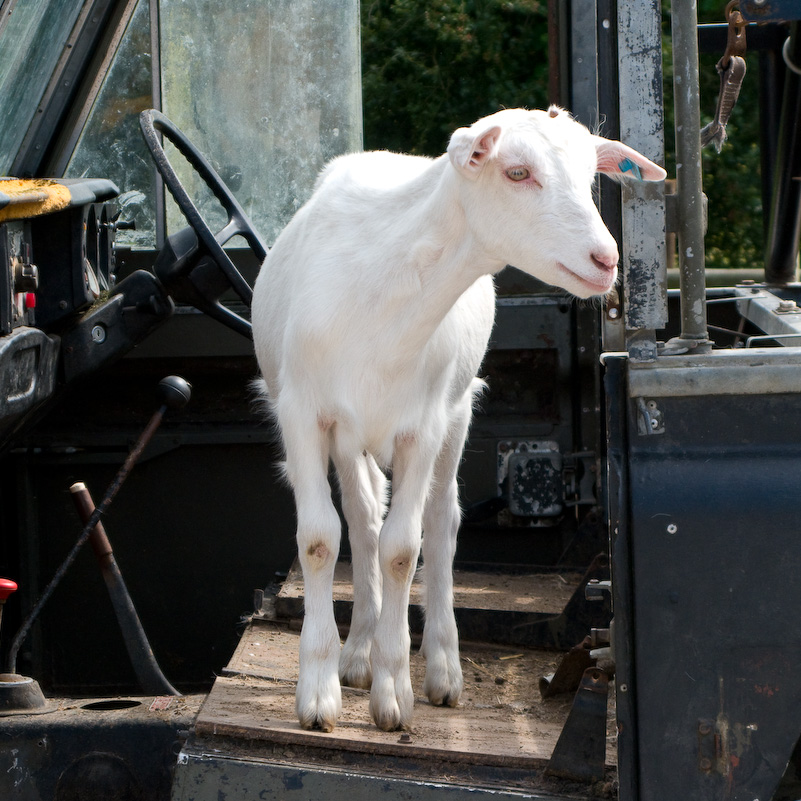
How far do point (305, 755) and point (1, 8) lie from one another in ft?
6.66

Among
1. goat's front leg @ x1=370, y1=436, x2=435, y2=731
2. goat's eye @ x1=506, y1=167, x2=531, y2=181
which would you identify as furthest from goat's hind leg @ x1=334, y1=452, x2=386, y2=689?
goat's eye @ x1=506, y1=167, x2=531, y2=181

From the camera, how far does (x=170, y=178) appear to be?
11.1ft

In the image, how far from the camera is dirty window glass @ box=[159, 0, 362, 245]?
172 inches

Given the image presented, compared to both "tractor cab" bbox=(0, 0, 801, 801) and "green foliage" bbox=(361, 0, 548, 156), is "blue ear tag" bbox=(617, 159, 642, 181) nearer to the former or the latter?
"tractor cab" bbox=(0, 0, 801, 801)

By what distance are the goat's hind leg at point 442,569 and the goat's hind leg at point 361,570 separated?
139 mm

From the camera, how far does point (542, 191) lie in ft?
7.33

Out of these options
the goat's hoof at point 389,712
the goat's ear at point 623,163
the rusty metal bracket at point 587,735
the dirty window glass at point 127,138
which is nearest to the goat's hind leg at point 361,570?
the goat's hoof at point 389,712

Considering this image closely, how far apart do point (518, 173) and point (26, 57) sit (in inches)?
67.3

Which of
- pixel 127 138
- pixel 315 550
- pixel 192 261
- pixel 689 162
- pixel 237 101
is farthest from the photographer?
pixel 237 101

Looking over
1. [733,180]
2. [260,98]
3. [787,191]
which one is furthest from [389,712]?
[733,180]

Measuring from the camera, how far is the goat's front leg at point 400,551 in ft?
8.82

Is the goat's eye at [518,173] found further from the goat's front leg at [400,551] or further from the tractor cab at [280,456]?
the goat's front leg at [400,551]

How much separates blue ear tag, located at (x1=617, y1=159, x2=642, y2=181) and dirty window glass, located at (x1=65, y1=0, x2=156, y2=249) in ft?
7.85

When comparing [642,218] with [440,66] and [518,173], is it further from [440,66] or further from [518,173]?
[440,66]
